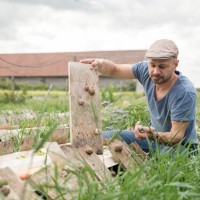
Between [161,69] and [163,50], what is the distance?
0.16 metres

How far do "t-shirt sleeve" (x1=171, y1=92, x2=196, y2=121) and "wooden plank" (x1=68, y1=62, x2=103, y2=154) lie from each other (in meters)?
0.64

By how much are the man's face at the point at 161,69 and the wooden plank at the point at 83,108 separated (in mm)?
505

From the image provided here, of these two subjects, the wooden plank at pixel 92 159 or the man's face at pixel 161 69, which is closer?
the wooden plank at pixel 92 159

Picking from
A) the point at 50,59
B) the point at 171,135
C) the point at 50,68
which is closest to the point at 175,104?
the point at 171,135

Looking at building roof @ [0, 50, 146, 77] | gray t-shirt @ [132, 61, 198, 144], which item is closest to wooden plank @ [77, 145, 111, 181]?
gray t-shirt @ [132, 61, 198, 144]

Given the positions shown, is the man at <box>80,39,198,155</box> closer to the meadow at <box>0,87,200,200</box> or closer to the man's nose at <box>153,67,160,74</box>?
the man's nose at <box>153,67,160,74</box>

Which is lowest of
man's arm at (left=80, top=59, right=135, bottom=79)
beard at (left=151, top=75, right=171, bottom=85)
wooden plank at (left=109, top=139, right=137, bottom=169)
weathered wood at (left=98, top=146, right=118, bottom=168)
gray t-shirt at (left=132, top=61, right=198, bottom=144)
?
weathered wood at (left=98, top=146, right=118, bottom=168)

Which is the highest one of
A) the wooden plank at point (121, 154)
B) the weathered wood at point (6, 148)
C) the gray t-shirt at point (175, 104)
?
the gray t-shirt at point (175, 104)

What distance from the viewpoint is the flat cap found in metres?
3.48

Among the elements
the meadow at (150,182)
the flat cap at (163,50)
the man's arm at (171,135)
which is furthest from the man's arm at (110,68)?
the meadow at (150,182)

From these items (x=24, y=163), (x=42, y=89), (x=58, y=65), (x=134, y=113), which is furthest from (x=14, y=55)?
(x=24, y=163)

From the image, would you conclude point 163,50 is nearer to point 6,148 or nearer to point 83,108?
point 83,108

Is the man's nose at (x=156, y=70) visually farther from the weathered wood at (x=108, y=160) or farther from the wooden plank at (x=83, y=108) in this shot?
the weathered wood at (x=108, y=160)

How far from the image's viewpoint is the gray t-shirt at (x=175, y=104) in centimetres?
351
